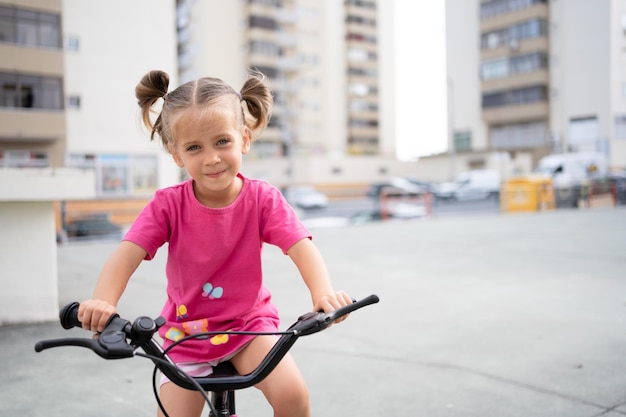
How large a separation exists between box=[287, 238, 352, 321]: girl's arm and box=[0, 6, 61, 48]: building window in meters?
15.3

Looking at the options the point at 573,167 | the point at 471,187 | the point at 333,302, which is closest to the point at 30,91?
the point at 471,187

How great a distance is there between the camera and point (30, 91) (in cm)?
2280

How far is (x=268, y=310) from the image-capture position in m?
1.83

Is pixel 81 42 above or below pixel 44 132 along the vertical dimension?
above

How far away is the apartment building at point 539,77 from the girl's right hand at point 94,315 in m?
38.0

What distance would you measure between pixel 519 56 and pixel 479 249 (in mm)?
40733

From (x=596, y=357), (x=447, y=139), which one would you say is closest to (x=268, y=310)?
(x=596, y=357)

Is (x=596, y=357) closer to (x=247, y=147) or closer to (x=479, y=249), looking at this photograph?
(x=247, y=147)

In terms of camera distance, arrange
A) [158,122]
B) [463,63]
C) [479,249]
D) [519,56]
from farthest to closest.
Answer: [463,63], [519,56], [479,249], [158,122]

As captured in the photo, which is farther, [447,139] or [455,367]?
[447,139]

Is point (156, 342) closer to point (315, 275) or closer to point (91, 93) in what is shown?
point (315, 275)

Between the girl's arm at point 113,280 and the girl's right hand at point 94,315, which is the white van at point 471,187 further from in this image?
the girl's right hand at point 94,315

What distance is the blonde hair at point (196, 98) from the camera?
5.48ft

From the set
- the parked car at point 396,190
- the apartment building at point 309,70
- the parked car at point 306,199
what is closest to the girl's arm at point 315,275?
the parked car at point 396,190
